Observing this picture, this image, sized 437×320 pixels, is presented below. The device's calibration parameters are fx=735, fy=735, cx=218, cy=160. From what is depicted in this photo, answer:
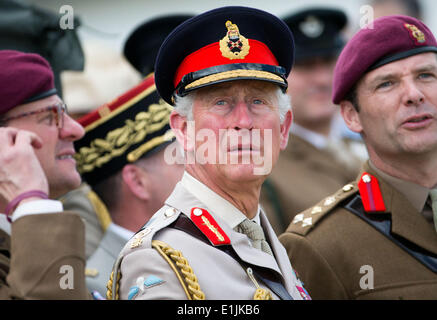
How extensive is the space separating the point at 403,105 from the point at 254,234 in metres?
1.30

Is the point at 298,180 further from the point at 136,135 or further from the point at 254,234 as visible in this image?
the point at 254,234

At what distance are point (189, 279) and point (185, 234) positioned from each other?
0.28 meters

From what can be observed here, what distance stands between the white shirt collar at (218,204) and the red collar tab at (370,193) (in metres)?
1.07

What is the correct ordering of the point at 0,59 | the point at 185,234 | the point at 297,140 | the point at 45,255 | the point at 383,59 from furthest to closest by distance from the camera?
1. the point at 297,140
2. the point at 383,59
3. the point at 0,59
4. the point at 185,234
5. the point at 45,255

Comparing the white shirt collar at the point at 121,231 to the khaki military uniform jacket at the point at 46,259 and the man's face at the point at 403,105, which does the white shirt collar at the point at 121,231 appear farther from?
the khaki military uniform jacket at the point at 46,259

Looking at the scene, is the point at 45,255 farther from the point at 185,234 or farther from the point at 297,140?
the point at 297,140

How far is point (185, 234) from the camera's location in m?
3.21

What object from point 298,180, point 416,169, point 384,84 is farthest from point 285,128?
point 298,180

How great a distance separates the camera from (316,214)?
14.1ft

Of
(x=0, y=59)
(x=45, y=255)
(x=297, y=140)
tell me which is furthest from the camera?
(x=297, y=140)

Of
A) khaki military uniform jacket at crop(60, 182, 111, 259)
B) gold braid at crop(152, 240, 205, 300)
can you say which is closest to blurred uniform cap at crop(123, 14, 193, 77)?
khaki military uniform jacket at crop(60, 182, 111, 259)

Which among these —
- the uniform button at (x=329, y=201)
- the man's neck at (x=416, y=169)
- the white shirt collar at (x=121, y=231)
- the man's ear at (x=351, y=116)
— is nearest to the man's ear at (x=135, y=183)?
the white shirt collar at (x=121, y=231)

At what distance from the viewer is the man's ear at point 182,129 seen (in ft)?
11.4
